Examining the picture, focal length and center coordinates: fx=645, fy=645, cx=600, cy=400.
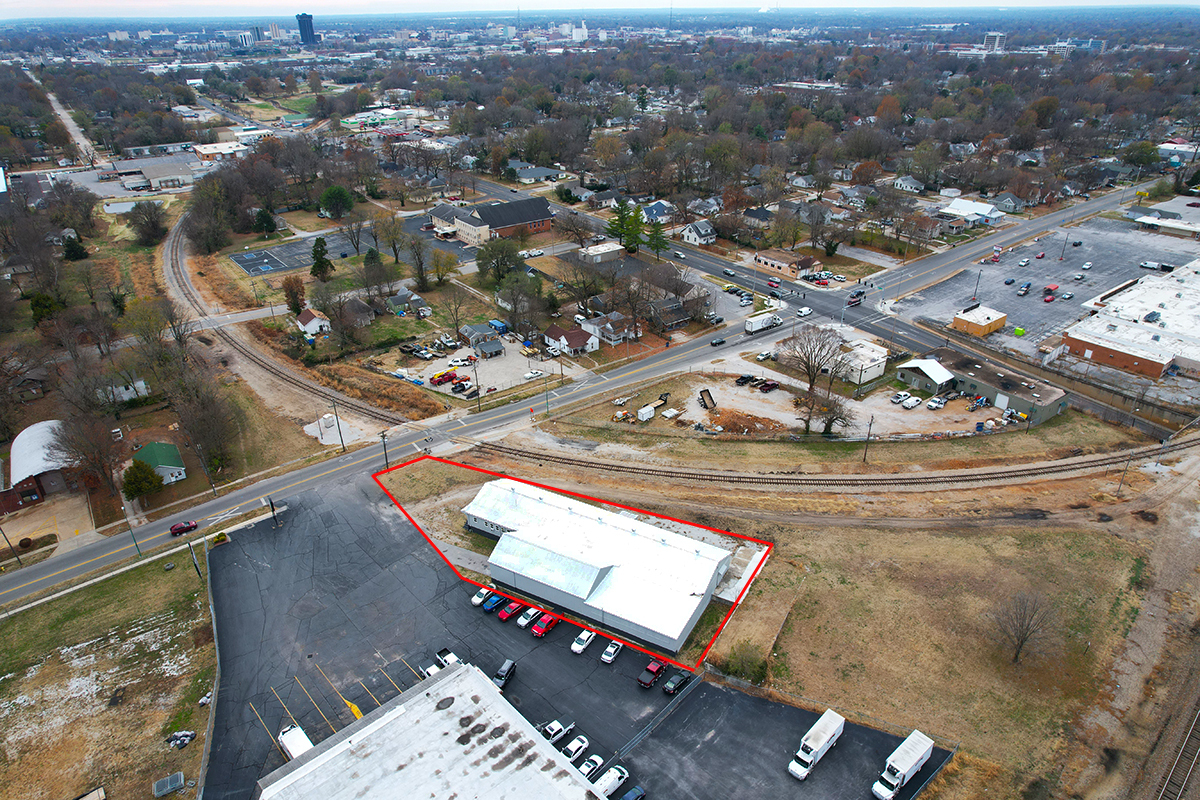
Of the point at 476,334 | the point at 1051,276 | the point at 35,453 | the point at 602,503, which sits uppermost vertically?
the point at 35,453

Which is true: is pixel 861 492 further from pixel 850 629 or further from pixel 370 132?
pixel 370 132

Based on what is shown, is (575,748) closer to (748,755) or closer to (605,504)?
(748,755)

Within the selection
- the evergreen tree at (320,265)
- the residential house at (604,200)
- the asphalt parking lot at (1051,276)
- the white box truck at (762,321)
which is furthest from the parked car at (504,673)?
the residential house at (604,200)

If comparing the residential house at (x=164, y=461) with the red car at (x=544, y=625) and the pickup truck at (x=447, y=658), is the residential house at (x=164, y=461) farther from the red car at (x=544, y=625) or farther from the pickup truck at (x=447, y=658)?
the red car at (x=544, y=625)

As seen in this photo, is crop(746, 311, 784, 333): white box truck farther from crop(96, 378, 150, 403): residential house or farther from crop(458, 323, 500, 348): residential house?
crop(96, 378, 150, 403): residential house

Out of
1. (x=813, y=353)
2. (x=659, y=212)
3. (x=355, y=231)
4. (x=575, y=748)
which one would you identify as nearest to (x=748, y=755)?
(x=575, y=748)
